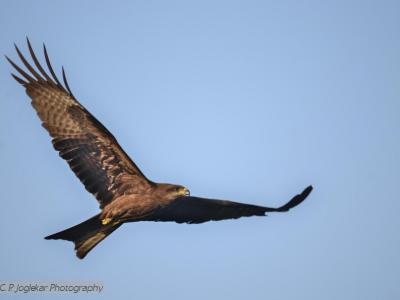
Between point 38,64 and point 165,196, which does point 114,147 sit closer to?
point 165,196

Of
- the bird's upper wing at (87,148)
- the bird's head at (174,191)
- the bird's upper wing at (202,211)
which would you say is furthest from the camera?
the bird's upper wing at (202,211)

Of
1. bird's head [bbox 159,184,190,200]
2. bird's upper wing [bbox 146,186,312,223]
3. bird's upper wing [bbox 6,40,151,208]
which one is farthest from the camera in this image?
bird's upper wing [bbox 146,186,312,223]

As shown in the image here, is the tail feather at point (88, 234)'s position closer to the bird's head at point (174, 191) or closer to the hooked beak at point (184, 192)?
the bird's head at point (174, 191)

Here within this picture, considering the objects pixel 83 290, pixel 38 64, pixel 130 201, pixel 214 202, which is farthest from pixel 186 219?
pixel 38 64

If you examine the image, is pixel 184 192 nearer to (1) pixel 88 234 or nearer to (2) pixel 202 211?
(2) pixel 202 211

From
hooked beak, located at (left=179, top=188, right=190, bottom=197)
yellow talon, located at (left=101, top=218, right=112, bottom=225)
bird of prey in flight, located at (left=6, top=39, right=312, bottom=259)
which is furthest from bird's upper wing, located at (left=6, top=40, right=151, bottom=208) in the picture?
hooked beak, located at (left=179, top=188, right=190, bottom=197)

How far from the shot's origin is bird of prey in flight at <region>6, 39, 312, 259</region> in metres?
9.37

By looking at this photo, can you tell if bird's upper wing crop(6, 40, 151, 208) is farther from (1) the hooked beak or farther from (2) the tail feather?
(1) the hooked beak

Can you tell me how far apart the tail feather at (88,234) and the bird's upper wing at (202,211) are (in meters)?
0.83

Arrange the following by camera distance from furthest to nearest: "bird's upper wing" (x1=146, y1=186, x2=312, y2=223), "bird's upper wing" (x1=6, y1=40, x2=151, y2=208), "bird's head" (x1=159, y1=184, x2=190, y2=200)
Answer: "bird's upper wing" (x1=146, y1=186, x2=312, y2=223) < "bird's upper wing" (x1=6, y1=40, x2=151, y2=208) < "bird's head" (x1=159, y1=184, x2=190, y2=200)

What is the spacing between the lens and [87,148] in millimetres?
9875

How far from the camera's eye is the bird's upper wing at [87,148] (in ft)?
32.1

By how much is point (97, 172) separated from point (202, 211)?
7.25 ft

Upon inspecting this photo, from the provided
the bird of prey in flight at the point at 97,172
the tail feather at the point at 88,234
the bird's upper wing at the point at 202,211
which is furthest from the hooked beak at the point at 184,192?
the tail feather at the point at 88,234
